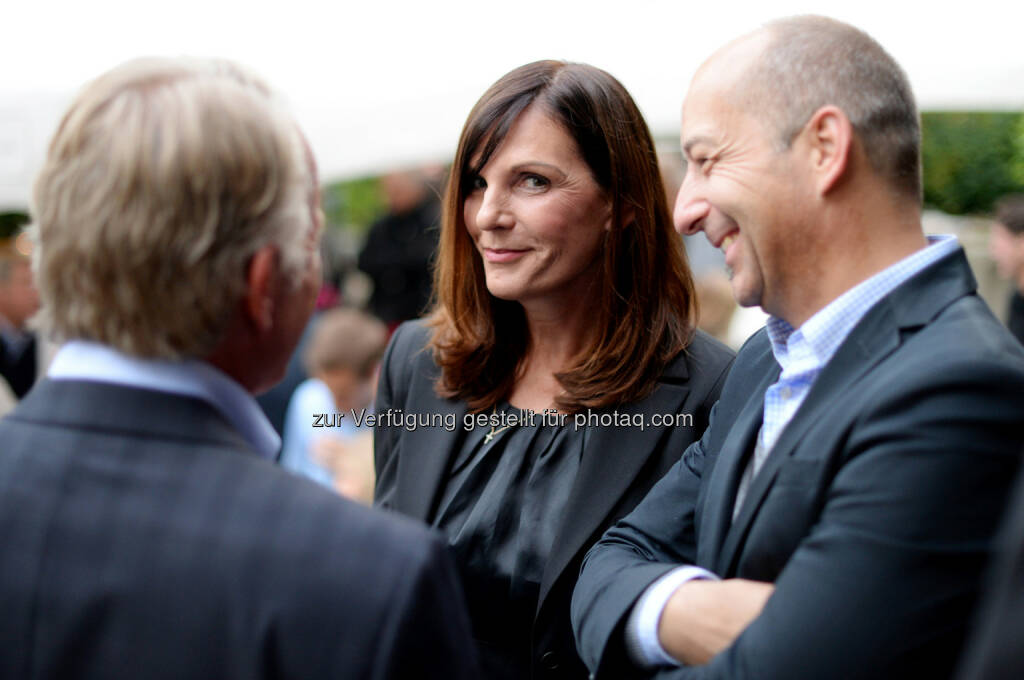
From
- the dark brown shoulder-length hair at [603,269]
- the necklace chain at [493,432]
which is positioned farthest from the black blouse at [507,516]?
Result: the dark brown shoulder-length hair at [603,269]

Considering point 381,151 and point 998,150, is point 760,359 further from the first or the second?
point 998,150

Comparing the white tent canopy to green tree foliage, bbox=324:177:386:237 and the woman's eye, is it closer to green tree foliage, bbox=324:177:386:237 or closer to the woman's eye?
the woman's eye

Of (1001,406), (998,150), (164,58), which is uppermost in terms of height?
(164,58)

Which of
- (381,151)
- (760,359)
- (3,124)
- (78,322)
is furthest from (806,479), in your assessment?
(3,124)

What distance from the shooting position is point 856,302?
1.89 metres

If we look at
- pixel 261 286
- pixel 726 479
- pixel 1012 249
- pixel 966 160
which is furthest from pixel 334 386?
pixel 966 160

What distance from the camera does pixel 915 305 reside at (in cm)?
182

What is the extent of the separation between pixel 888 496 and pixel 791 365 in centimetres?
48

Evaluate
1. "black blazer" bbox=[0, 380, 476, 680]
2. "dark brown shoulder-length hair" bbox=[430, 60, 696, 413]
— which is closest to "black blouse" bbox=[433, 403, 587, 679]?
"dark brown shoulder-length hair" bbox=[430, 60, 696, 413]

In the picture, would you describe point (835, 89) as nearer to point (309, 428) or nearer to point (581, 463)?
point (581, 463)

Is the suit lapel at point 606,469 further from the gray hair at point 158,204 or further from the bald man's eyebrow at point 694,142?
the gray hair at point 158,204

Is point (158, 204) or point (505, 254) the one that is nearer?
point (158, 204)

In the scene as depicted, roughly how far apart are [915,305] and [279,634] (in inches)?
48.2

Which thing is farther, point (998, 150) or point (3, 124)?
point (998, 150)
